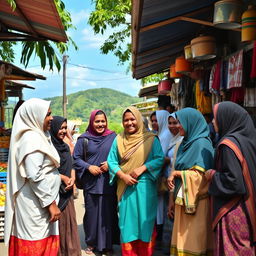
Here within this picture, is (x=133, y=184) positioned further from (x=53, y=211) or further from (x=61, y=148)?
(x=53, y=211)

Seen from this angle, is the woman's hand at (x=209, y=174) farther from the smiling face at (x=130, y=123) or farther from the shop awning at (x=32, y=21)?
the shop awning at (x=32, y=21)

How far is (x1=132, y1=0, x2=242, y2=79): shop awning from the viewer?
14.1 feet

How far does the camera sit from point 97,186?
463 centimetres

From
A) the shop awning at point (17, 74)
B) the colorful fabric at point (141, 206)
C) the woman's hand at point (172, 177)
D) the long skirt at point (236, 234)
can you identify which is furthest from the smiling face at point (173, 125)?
the shop awning at point (17, 74)

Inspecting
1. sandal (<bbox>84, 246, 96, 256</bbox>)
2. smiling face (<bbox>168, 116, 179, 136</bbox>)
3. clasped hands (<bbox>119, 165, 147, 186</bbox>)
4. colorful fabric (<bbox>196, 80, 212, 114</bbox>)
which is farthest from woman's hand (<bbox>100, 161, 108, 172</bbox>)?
colorful fabric (<bbox>196, 80, 212, 114</bbox>)

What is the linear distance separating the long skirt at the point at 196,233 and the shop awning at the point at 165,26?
1999 mm

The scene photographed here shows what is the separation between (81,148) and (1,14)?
3.29m

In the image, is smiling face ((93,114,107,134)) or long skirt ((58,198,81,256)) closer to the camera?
long skirt ((58,198,81,256))

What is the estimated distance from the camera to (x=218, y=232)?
3.04 metres

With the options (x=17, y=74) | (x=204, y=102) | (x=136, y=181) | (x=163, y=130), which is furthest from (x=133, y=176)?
(x=17, y=74)

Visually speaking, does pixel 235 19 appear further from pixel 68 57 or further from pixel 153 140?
pixel 68 57

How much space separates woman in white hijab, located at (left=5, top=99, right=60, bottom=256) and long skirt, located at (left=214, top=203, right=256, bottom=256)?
4.38 ft

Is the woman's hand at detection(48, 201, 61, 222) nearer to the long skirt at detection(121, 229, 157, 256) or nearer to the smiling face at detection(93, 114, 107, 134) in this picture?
the long skirt at detection(121, 229, 157, 256)

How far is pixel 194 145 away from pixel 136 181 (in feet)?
2.91
